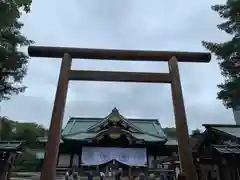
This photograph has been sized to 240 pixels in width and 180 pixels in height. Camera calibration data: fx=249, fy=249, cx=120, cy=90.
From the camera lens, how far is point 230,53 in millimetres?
10594

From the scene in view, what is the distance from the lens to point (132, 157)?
14.5 meters

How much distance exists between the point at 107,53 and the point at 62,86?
103 cm

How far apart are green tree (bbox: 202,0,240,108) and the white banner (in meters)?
5.94

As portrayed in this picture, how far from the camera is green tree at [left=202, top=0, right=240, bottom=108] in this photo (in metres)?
10.2

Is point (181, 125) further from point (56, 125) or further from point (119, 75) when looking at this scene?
point (56, 125)

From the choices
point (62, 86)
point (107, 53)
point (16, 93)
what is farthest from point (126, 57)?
point (16, 93)

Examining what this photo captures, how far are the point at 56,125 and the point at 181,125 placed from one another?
5.82 ft

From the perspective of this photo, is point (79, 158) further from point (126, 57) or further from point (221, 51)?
point (126, 57)

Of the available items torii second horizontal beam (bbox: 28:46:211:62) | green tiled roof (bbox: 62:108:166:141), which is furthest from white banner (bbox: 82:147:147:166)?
torii second horizontal beam (bbox: 28:46:211:62)

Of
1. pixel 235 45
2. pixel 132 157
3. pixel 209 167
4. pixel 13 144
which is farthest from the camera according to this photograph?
pixel 132 157

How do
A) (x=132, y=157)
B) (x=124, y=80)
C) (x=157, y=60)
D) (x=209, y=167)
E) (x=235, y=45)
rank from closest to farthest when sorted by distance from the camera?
(x=124, y=80)
(x=157, y=60)
(x=235, y=45)
(x=209, y=167)
(x=132, y=157)

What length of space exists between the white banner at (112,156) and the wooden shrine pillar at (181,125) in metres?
10.9

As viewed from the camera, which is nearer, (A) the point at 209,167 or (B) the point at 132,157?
(A) the point at 209,167

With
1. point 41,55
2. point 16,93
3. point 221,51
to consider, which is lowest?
point 41,55
